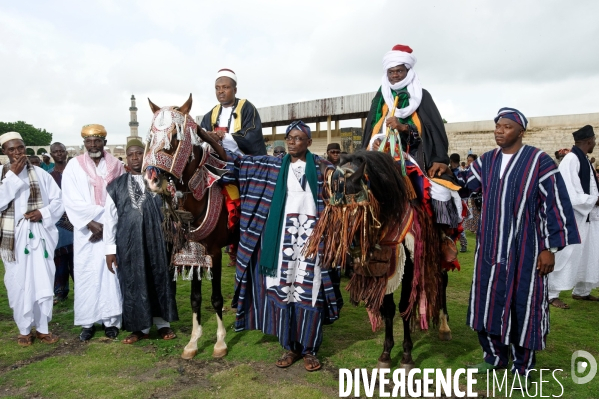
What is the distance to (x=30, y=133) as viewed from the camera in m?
68.2

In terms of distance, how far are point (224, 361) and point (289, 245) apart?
4.69 feet

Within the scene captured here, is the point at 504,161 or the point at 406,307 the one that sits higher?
the point at 504,161

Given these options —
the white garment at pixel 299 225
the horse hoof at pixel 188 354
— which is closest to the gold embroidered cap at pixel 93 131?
the white garment at pixel 299 225

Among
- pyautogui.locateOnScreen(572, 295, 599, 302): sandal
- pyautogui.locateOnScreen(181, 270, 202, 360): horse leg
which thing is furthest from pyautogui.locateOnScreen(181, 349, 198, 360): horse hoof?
pyautogui.locateOnScreen(572, 295, 599, 302): sandal

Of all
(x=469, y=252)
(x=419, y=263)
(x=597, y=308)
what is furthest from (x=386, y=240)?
(x=469, y=252)

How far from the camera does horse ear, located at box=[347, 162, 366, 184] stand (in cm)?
331

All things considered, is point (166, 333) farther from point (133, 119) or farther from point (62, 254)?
point (133, 119)

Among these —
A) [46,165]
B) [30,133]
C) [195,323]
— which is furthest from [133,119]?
[195,323]

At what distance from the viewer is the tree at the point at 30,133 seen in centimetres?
6528

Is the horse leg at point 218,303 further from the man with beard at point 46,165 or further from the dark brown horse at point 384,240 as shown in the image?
the man with beard at point 46,165

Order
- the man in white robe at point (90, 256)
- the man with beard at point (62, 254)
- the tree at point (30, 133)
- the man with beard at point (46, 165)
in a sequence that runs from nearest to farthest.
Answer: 1. the man in white robe at point (90, 256)
2. the man with beard at point (62, 254)
3. the man with beard at point (46, 165)
4. the tree at point (30, 133)

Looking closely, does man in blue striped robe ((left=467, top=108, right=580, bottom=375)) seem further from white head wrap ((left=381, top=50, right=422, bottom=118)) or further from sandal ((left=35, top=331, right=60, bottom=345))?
sandal ((left=35, top=331, right=60, bottom=345))

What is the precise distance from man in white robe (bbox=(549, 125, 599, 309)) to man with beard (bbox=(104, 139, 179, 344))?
17.4ft

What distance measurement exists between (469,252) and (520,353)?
6.63 meters
